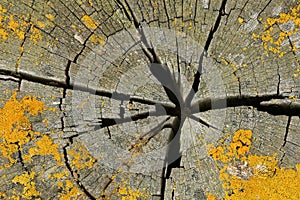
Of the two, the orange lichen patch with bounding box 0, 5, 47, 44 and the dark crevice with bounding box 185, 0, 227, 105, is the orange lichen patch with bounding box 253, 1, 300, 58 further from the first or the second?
the orange lichen patch with bounding box 0, 5, 47, 44

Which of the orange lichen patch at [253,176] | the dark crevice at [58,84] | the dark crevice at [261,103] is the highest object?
the dark crevice at [58,84]

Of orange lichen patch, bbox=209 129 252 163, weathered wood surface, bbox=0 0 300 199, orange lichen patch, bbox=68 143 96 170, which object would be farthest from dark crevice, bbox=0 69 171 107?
orange lichen patch, bbox=209 129 252 163

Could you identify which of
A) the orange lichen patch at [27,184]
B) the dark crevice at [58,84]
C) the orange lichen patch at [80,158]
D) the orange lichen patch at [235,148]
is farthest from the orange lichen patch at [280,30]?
the orange lichen patch at [27,184]

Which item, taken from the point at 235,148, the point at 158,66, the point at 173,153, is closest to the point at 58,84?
the point at 158,66

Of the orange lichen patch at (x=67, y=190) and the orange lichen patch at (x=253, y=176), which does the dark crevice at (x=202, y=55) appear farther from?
the orange lichen patch at (x=67, y=190)

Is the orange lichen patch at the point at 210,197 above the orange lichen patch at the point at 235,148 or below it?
below
